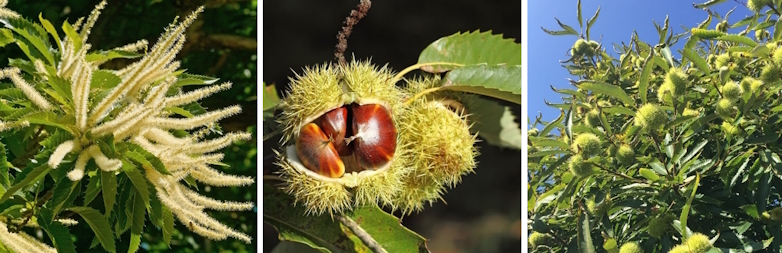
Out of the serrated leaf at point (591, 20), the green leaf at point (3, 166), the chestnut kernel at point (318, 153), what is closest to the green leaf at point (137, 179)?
the green leaf at point (3, 166)

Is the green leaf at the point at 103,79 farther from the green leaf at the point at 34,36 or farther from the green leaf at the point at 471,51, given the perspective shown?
the green leaf at the point at 471,51

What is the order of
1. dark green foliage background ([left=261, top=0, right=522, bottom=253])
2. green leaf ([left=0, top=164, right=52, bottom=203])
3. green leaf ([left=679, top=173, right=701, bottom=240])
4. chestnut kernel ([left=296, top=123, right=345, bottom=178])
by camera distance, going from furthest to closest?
dark green foliage background ([left=261, top=0, right=522, bottom=253]), chestnut kernel ([left=296, top=123, right=345, bottom=178]), green leaf ([left=679, top=173, right=701, bottom=240]), green leaf ([left=0, top=164, right=52, bottom=203])

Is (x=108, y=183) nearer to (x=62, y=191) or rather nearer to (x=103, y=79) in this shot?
(x=62, y=191)

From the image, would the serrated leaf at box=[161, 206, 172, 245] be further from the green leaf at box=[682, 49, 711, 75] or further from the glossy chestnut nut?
the green leaf at box=[682, 49, 711, 75]

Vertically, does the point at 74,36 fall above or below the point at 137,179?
above

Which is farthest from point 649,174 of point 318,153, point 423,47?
point 318,153

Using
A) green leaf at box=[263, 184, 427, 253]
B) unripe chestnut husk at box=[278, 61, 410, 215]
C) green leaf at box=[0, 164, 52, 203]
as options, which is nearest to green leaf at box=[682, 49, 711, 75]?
unripe chestnut husk at box=[278, 61, 410, 215]

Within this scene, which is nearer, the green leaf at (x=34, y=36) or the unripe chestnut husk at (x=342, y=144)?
the green leaf at (x=34, y=36)
